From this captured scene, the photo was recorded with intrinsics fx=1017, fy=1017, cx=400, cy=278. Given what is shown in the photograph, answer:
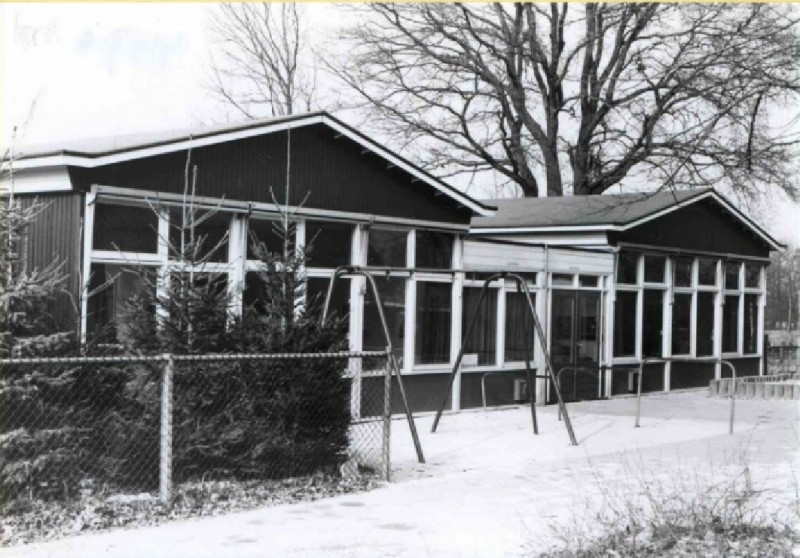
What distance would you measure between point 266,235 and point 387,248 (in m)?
2.50

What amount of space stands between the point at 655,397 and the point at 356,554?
15436 mm

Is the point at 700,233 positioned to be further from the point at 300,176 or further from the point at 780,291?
the point at 780,291

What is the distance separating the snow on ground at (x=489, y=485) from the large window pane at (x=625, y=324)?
321 centimetres

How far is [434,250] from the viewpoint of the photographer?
1703 cm

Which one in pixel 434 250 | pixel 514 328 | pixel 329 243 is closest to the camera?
pixel 329 243

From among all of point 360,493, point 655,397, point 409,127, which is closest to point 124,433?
point 360,493

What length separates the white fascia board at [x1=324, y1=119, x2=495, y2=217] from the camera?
1513cm

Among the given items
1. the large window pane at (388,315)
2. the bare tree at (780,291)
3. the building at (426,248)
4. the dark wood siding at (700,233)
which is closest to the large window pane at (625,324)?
the building at (426,248)

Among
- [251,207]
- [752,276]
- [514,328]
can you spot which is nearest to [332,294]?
[251,207]

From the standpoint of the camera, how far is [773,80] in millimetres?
10062

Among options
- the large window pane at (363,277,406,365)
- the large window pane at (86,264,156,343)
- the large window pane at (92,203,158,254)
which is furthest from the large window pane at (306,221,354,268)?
the large window pane at (86,264,156,343)

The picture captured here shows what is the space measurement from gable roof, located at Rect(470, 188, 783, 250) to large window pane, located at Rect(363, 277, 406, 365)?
5754 millimetres

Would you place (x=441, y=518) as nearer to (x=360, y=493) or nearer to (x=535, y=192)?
(x=360, y=493)

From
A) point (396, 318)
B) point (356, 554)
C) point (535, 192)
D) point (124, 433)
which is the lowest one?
point (356, 554)
